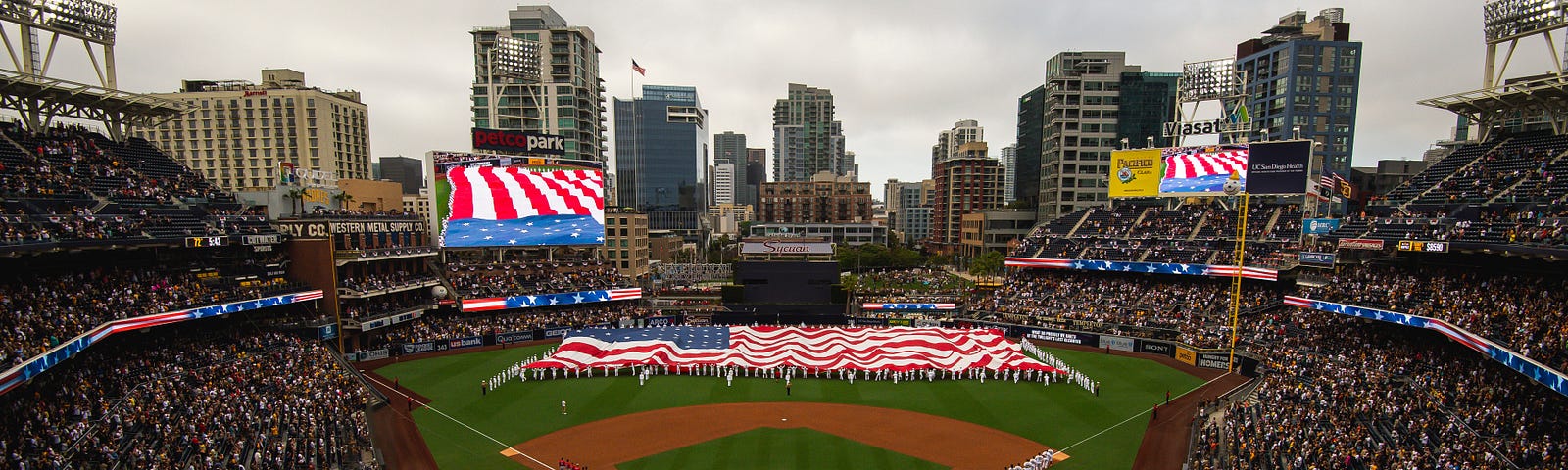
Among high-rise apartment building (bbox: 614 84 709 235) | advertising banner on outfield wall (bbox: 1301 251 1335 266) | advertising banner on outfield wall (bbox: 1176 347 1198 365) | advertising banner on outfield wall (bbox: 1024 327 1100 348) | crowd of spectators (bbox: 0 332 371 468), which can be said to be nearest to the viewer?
crowd of spectators (bbox: 0 332 371 468)

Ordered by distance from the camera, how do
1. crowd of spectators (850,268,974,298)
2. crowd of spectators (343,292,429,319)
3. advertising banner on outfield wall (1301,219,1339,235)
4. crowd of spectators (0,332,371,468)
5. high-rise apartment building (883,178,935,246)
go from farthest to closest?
high-rise apartment building (883,178,935,246)
crowd of spectators (850,268,974,298)
crowd of spectators (343,292,429,319)
advertising banner on outfield wall (1301,219,1339,235)
crowd of spectators (0,332,371,468)

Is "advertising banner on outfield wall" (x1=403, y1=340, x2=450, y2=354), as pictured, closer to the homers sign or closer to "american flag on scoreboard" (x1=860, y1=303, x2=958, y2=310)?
the homers sign

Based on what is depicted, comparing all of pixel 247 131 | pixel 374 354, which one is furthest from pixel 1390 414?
pixel 247 131

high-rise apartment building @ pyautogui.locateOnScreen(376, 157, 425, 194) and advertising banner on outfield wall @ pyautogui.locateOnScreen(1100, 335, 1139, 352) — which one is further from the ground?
high-rise apartment building @ pyautogui.locateOnScreen(376, 157, 425, 194)

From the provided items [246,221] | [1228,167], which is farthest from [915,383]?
[246,221]

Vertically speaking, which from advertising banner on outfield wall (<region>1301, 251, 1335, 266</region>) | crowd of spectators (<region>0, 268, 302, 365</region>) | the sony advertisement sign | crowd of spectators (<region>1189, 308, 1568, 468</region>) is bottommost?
crowd of spectators (<region>1189, 308, 1568, 468</region>)

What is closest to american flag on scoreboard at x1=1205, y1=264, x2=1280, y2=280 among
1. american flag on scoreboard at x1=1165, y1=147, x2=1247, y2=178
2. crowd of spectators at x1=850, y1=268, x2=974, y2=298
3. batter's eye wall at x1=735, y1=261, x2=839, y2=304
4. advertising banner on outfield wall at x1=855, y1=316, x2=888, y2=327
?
american flag on scoreboard at x1=1165, y1=147, x2=1247, y2=178
